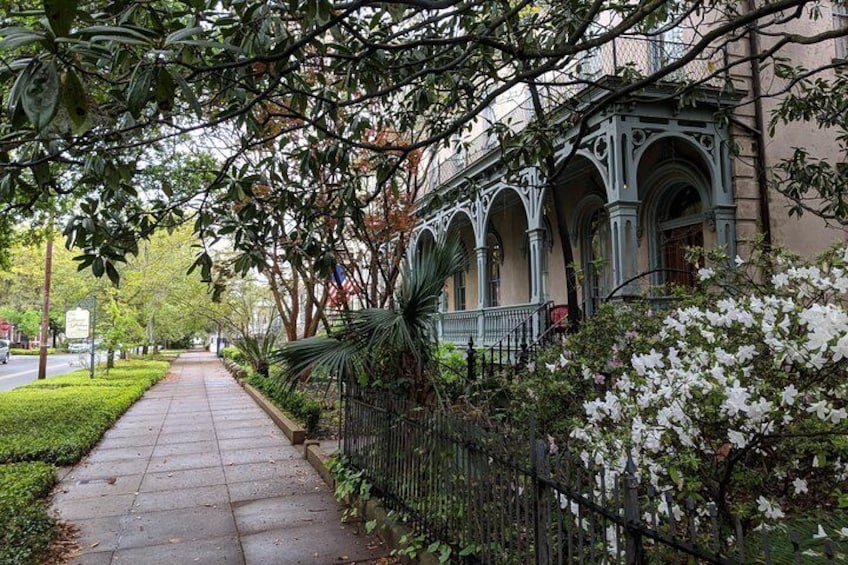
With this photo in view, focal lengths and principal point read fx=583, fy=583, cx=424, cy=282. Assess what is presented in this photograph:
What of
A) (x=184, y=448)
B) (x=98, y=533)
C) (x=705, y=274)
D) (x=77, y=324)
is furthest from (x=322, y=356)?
(x=77, y=324)

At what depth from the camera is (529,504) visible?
10.7ft

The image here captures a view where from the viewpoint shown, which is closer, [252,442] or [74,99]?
[74,99]

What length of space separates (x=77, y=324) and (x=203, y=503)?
16621 millimetres

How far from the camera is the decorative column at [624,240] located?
9.34 m

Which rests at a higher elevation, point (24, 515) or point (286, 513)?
point (24, 515)

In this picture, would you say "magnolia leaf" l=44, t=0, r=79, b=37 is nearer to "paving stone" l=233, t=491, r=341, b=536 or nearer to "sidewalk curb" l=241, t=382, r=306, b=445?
"paving stone" l=233, t=491, r=341, b=536

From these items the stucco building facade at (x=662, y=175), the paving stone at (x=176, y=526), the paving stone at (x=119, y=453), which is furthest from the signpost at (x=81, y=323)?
the paving stone at (x=176, y=526)

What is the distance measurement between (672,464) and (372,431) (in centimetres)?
334

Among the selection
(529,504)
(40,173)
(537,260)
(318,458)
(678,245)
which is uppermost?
(678,245)

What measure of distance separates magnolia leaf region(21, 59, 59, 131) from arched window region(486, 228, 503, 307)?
601 inches

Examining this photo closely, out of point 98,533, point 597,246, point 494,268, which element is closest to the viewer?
point 98,533

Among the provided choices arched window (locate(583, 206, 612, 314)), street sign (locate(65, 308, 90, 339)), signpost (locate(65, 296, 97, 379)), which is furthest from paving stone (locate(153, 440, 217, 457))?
street sign (locate(65, 308, 90, 339))

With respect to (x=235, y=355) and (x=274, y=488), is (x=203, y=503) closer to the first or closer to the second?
(x=274, y=488)

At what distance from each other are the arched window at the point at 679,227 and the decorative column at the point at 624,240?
2.15 metres
